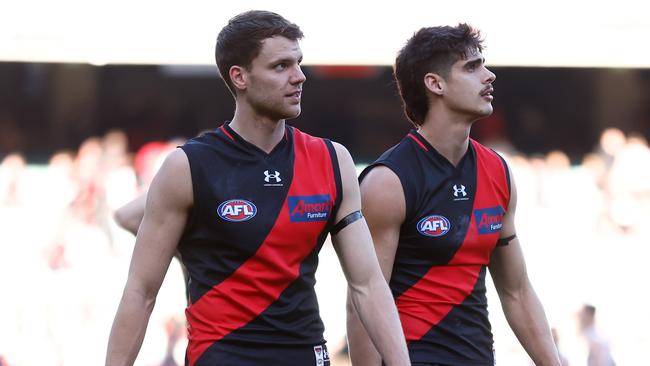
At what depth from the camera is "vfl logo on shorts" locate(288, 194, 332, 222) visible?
4453 mm

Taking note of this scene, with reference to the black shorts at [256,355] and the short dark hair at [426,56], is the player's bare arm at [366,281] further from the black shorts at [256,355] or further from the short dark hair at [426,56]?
the short dark hair at [426,56]

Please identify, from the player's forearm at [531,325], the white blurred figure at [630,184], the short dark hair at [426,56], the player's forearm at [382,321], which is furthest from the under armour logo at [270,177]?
the white blurred figure at [630,184]

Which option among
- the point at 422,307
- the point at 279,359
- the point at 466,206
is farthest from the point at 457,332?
the point at 279,359

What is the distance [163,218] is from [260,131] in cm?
49

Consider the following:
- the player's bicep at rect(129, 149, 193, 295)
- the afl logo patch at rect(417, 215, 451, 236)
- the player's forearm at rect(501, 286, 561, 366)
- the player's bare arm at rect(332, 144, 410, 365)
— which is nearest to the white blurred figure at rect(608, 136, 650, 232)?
the player's forearm at rect(501, 286, 561, 366)

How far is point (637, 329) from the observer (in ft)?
37.3

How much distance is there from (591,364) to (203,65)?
13.7 ft

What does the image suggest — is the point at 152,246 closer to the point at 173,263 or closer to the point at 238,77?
the point at 238,77

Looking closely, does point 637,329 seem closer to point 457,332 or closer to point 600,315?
point 600,315

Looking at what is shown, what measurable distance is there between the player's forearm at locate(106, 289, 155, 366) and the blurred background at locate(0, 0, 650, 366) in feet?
20.3

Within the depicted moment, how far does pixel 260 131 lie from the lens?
4.59m

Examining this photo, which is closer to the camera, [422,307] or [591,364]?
[422,307]

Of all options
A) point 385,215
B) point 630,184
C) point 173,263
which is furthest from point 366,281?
point 630,184

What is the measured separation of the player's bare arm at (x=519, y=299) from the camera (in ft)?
17.2
